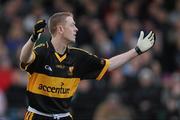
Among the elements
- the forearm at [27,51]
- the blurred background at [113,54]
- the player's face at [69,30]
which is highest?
the player's face at [69,30]

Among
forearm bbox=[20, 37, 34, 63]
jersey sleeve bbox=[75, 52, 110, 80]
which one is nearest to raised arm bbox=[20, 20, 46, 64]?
forearm bbox=[20, 37, 34, 63]

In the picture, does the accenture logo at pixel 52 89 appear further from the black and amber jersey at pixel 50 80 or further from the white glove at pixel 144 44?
the white glove at pixel 144 44

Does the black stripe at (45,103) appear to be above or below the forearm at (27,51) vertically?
below

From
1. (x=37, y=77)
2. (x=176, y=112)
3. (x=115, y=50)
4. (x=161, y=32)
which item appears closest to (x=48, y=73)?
(x=37, y=77)

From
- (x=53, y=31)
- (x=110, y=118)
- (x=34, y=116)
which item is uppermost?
(x=53, y=31)

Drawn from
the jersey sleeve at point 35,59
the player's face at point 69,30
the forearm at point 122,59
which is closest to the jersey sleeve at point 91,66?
the forearm at point 122,59

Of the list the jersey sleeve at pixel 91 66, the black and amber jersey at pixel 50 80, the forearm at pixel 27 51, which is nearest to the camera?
the forearm at pixel 27 51

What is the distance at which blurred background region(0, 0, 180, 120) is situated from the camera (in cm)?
1366

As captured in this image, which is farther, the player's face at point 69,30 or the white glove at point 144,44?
the white glove at point 144,44

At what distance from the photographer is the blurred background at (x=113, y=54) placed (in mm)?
13664

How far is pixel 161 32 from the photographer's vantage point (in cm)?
1612

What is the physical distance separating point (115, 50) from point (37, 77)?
6590 millimetres

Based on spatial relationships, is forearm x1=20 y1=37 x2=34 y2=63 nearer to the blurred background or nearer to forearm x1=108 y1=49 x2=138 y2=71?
forearm x1=108 y1=49 x2=138 y2=71

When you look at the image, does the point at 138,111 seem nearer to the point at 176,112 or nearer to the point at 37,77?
the point at 176,112
